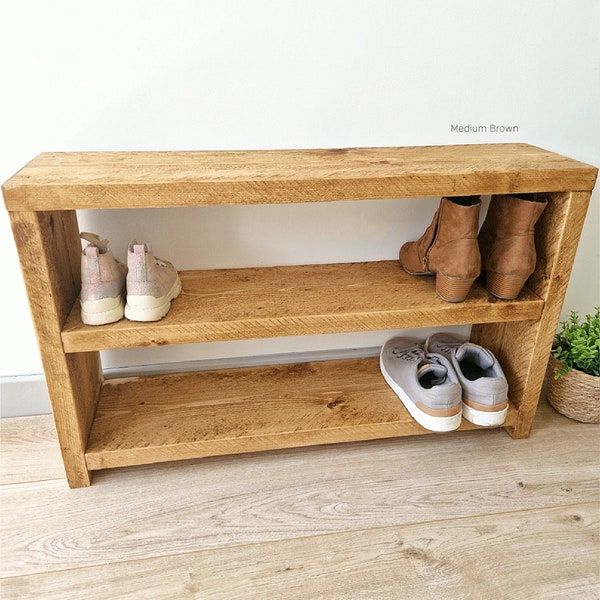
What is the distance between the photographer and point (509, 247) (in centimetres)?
113

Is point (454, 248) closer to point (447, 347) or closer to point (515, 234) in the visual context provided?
point (515, 234)

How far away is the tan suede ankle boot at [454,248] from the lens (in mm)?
1099

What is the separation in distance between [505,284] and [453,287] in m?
0.12

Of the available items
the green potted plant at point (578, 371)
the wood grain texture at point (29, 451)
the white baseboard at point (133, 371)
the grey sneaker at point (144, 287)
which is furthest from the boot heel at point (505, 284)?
the wood grain texture at point (29, 451)

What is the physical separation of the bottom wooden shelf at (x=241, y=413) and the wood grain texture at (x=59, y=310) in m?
0.06

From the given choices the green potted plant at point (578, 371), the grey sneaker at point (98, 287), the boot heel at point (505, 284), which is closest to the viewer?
the grey sneaker at point (98, 287)

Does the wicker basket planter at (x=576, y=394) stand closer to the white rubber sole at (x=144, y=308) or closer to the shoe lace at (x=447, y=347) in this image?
the shoe lace at (x=447, y=347)

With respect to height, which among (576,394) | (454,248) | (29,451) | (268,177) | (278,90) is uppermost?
(278,90)

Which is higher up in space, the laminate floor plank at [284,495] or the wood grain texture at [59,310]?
the wood grain texture at [59,310]

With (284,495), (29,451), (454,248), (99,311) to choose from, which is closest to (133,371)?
(29,451)

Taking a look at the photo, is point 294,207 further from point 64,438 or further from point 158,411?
point 64,438

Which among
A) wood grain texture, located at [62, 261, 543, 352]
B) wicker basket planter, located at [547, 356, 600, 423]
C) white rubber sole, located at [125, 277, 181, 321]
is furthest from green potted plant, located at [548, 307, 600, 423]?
white rubber sole, located at [125, 277, 181, 321]

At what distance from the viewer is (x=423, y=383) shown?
131cm

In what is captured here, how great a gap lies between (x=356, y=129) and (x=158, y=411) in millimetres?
810
